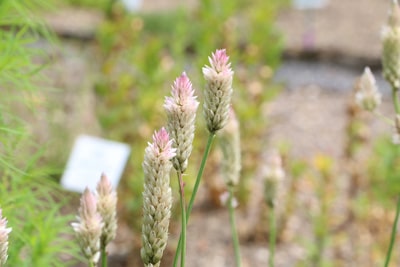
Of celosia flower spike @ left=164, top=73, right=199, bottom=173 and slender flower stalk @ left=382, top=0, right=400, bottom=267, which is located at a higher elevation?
slender flower stalk @ left=382, top=0, right=400, bottom=267

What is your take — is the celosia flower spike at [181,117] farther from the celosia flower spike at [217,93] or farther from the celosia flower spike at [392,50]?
the celosia flower spike at [392,50]

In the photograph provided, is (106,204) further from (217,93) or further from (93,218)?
(217,93)

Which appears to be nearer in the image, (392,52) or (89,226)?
(89,226)

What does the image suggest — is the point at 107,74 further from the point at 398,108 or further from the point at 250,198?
the point at 398,108

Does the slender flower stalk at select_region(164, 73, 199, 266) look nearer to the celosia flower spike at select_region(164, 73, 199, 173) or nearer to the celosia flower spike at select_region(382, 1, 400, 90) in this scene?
the celosia flower spike at select_region(164, 73, 199, 173)

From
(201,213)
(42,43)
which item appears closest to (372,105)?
(201,213)

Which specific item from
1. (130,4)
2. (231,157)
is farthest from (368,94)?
(130,4)

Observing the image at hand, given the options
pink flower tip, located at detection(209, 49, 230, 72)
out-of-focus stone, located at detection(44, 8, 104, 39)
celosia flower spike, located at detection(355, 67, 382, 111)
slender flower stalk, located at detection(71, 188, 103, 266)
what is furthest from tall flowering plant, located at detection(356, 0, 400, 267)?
out-of-focus stone, located at detection(44, 8, 104, 39)

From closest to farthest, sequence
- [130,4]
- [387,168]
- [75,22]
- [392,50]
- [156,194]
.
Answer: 1. [156,194]
2. [392,50]
3. [387,168]
4. [130,4]
5. [75,22]
